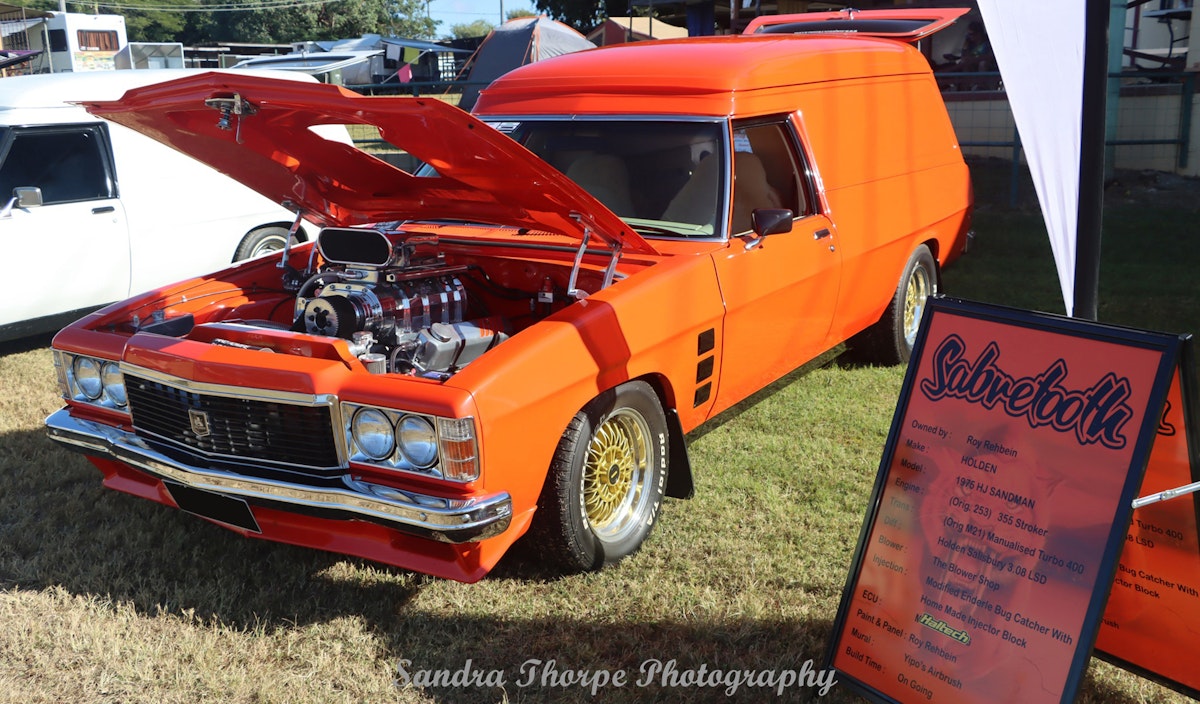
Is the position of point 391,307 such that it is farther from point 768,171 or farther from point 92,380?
point 768,171

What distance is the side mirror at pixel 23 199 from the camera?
20.7 ft

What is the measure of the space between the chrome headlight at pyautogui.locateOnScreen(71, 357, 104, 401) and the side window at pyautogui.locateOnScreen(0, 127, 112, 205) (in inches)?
135

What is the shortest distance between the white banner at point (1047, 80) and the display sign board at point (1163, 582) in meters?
0.59

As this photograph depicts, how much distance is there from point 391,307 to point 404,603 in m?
1.12

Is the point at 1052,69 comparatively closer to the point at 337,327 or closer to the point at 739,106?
the point at 739,106

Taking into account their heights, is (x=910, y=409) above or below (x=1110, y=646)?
above

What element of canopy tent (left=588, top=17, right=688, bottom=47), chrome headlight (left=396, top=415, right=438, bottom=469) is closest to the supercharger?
chrome headlight (left=396, top=415, right=438, bottom=469)

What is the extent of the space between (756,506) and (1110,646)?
1.62 meters

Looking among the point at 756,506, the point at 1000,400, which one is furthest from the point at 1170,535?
the point at 756,506

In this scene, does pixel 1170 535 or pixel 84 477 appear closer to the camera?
pixel 1170 535

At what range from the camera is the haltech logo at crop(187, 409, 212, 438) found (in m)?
3.33

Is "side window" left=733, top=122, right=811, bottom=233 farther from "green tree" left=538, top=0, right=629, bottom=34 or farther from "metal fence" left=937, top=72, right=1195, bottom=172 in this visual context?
"green tree" left=538, top=0, right=629, bottom=34

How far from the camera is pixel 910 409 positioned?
2855 mm

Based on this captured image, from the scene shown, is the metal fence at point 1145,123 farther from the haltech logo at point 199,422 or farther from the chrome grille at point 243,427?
the haltech logo at point 199,422
